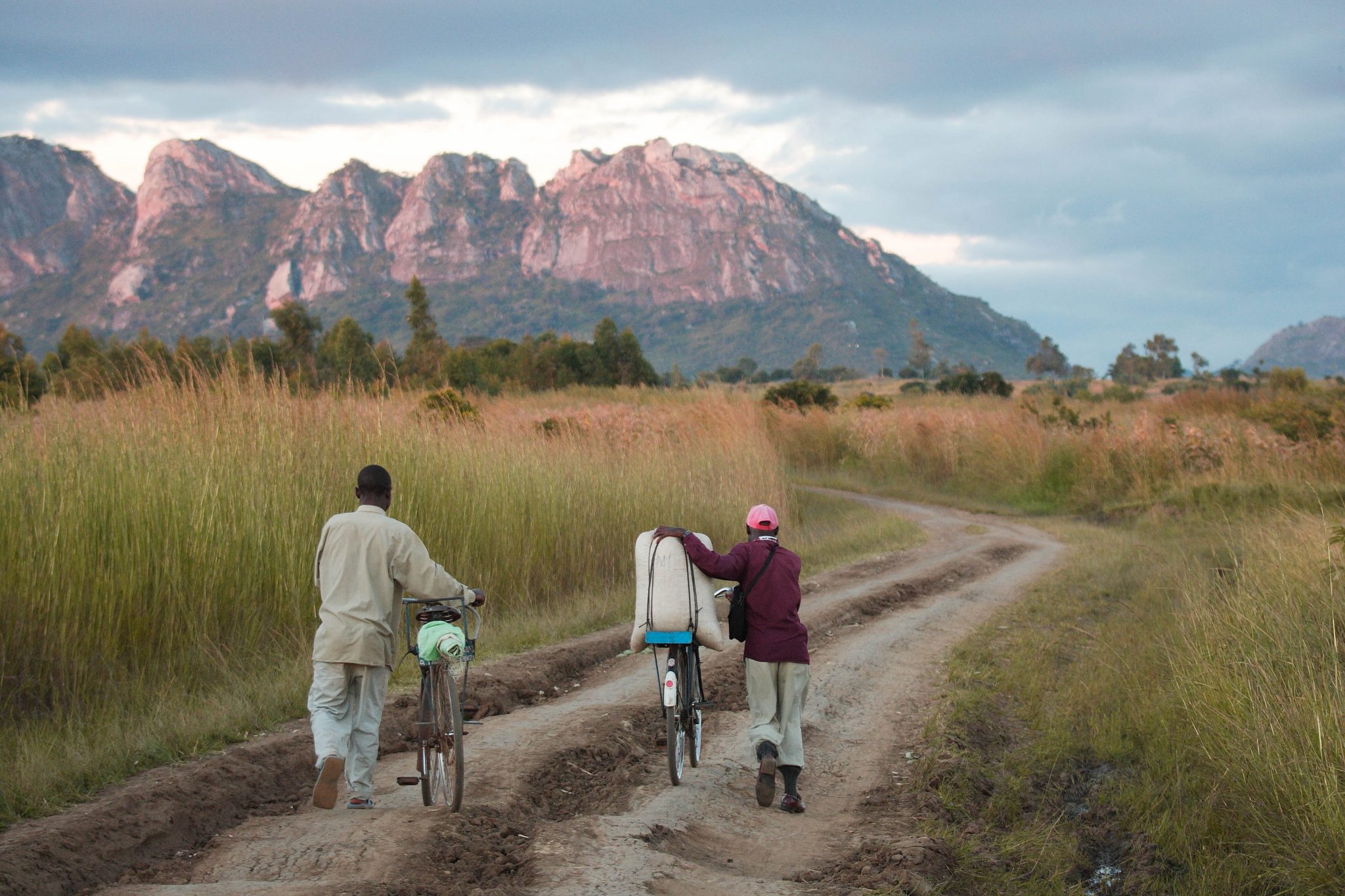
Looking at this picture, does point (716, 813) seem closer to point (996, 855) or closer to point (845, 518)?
point (996, 855)

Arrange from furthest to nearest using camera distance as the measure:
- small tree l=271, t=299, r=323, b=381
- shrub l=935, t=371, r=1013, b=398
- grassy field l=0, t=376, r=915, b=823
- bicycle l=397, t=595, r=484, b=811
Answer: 1. shrub l=935, t=371, r=1013, b=398
2. small tree l=271, t=299, r=323, b=381
3. grassy field l=0, t=376, r=915, b=823
4. bicycle l=397, t=595, r=484, b=811

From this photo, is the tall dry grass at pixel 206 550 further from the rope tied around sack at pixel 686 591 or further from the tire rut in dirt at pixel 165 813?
the rope tied around sack at pixel 686 591

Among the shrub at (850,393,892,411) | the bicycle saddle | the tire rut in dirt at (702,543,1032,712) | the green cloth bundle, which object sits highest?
the shrub at (850,393,892,411)

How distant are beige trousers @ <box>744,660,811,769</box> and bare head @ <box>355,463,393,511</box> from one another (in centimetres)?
219

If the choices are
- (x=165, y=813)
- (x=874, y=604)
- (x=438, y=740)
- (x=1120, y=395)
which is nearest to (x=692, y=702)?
(x=438, y=740)

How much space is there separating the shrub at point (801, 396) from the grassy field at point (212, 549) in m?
23.6

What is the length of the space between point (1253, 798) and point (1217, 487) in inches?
694

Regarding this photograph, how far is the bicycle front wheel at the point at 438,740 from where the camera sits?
5.38 meters

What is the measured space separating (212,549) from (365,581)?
439 cm

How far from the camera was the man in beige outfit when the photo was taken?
5391mm

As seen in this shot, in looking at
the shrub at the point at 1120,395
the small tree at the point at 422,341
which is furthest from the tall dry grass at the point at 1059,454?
the shrub at the point at 1120,395

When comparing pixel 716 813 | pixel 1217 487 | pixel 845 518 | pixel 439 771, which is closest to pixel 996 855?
pixel 716 813

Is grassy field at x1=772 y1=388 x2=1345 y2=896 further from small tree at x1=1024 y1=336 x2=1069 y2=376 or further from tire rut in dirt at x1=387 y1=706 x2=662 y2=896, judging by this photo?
small tree at x1=1024 y1=336 x2=1069 y2=376

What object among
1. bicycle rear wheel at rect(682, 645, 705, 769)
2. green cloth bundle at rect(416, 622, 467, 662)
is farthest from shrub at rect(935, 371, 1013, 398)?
green cloth bundle at rect(416, 622, 467, 662)
